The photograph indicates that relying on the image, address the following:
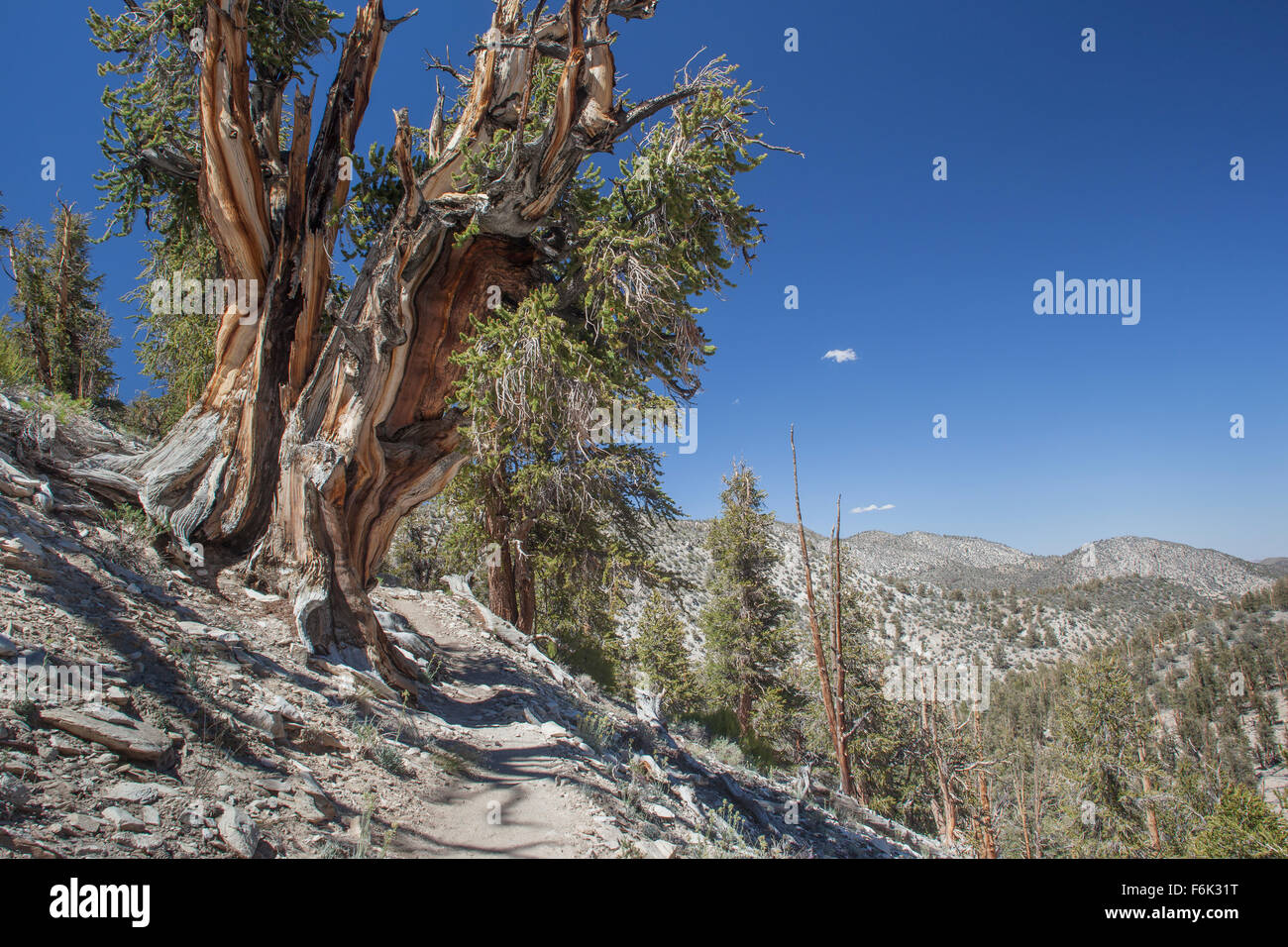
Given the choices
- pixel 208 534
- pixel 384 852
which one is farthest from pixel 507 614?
pixel 384 852

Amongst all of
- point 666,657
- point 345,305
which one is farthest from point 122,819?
point 666,657

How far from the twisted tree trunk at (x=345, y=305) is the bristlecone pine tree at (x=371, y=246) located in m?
0.03

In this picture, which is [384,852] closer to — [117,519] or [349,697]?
[349,697]

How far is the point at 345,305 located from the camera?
6.93 metres

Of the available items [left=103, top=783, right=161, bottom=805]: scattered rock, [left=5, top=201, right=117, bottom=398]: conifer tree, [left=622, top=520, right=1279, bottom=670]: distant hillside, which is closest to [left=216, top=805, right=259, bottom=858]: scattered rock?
[left=103, top=783, right=161, bottom=805]: scattered rock

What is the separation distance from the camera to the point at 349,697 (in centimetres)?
517

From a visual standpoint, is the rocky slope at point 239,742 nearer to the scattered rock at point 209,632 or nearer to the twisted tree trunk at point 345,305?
the scattered rock at point 209,632

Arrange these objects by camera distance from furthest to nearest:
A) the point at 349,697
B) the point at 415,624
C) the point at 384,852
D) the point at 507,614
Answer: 1. the point at 507,614
2. the point at 415,624
3. the point at 349,697
4. the point at 384,852

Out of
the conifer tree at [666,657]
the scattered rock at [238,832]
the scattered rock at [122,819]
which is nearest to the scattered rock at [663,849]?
the scattered rock at [238,832]

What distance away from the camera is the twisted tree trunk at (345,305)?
628cm

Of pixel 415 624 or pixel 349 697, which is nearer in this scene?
pixel 349 697
